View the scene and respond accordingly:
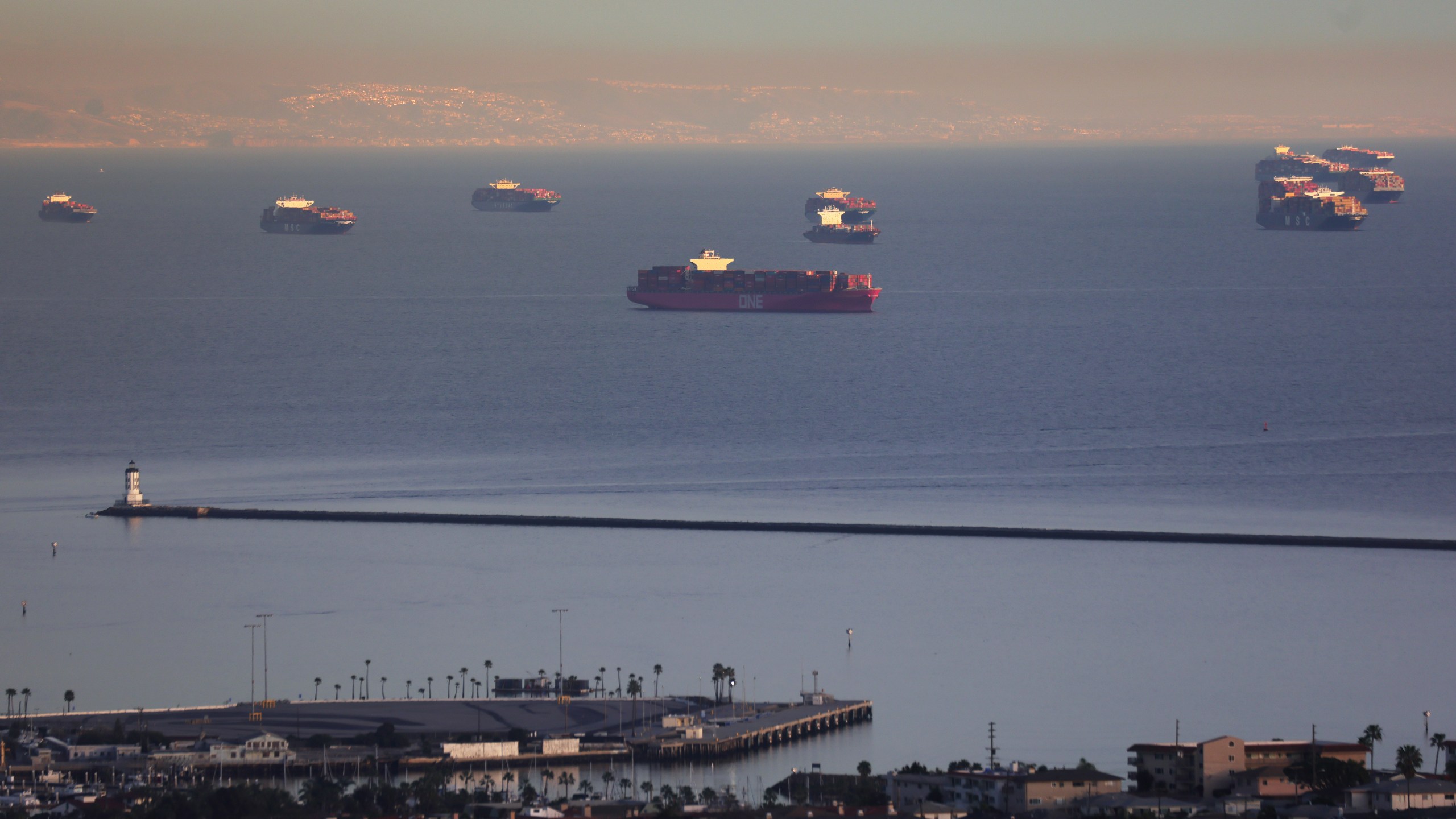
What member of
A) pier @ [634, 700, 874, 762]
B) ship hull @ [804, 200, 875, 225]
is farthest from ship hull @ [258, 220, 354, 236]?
pier @ [634, 700, 874, 762]

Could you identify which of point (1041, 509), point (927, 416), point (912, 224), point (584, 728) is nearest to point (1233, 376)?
point (927, 416)

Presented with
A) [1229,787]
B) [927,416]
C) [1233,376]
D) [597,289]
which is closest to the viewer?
[1229,787]

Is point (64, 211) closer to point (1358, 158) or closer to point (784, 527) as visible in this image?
point (1358, 158)

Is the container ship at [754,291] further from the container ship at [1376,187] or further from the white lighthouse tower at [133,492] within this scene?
the container ship at [1376,187]

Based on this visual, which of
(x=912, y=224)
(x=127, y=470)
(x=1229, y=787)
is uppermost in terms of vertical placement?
(x=912, y=224)

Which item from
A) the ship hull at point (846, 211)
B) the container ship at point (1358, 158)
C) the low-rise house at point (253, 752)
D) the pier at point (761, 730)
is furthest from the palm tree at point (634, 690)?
the container ship at point (1358, 158)

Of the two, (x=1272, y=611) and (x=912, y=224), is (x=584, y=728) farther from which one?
(x=912, y=224)

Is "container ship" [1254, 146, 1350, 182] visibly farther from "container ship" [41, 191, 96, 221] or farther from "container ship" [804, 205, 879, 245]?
"container ship" [41, 191, 96, 221]
